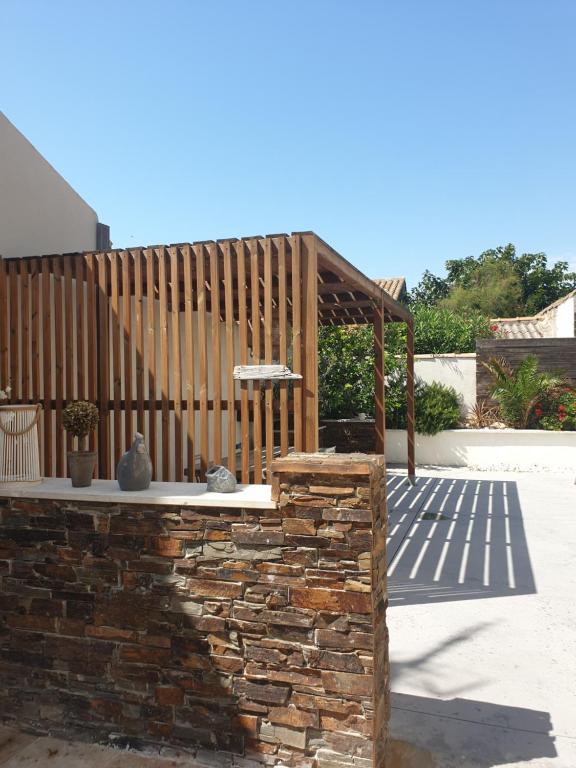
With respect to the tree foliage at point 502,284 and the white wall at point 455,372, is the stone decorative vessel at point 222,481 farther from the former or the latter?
the tree foliage at point 502,284

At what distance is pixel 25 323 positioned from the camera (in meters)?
4.85

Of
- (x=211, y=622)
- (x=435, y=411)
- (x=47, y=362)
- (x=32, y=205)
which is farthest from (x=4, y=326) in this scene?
(x=435, y=411)

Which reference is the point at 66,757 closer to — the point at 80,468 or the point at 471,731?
the point at 80,468

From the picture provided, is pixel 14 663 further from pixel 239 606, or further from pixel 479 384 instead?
pixel 479 384

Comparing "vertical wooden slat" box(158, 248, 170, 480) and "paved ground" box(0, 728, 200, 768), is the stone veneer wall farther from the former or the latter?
"vertical wooden slat" box(158, 248, 170, 480)

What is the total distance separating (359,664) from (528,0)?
878 centimetres

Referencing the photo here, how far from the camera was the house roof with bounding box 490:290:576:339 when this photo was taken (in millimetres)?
16219

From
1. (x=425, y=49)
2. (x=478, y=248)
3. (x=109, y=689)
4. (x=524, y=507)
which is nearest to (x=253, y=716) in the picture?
(x=109, y=689)

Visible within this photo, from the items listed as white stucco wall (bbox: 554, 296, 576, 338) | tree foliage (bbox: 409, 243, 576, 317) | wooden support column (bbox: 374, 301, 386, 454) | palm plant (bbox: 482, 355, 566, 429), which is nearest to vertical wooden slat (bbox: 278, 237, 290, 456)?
wooden support column (bbox: 374, 301, 386, 454)

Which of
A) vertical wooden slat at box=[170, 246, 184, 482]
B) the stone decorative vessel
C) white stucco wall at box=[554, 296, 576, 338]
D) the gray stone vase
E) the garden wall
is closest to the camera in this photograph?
the stone decorative vessel

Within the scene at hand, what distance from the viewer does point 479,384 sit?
40.8 ft

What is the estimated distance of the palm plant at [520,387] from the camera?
11633 mm

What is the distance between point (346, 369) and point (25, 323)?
7937mm

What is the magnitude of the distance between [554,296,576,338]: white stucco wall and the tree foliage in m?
10.5
